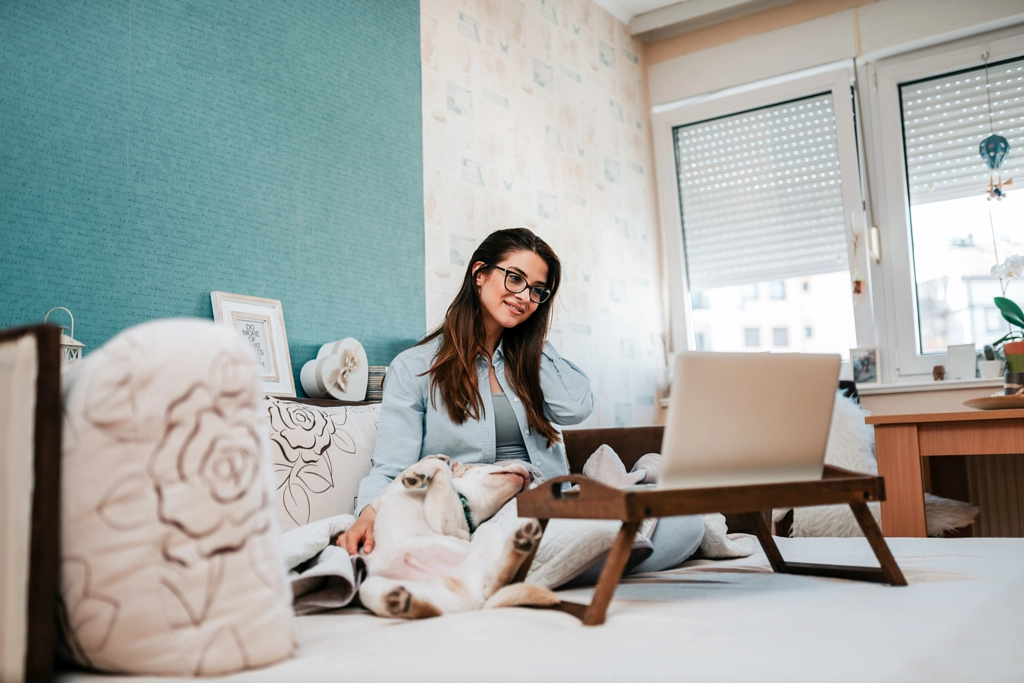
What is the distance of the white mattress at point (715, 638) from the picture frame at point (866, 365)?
234 cm

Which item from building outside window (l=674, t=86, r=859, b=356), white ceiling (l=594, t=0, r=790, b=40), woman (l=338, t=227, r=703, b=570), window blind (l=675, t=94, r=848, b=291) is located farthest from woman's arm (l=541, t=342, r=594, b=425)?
white ceiling (l=594, t=0, r=790, b=40)

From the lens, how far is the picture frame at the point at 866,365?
357 centimetres

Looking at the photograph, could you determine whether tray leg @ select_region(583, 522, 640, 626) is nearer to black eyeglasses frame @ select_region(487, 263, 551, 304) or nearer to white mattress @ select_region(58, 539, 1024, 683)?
white mattress @ select_region(58, 539, 1024, 683)

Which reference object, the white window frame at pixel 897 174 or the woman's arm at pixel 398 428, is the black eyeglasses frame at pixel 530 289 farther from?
the white window frame at pixel 897 174

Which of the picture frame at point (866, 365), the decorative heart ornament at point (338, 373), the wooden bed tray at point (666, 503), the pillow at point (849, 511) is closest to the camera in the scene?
the wooden bed tray at point (666, 503)

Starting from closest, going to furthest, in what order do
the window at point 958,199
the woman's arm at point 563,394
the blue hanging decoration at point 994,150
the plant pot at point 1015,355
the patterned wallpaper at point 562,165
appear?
the woman's arm at point 563,394 → the plant pot at point 1015,355 → the patterned wallpaper at point 562,165 → the blue hanging decoration at point 994,150 → the window at point 958,199

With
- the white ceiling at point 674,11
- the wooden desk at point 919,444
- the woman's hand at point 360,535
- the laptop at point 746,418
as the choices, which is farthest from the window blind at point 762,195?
the woman's hand at point 360,535

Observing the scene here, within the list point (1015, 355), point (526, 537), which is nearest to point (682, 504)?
point (526, 537)

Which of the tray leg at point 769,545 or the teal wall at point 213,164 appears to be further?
the teal wall at point 213,164

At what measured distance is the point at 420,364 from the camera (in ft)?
6.23

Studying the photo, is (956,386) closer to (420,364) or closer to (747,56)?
(747,56)

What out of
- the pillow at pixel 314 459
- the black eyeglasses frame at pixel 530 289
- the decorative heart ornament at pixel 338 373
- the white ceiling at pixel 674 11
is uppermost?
the white ceiling at pixel 674 11

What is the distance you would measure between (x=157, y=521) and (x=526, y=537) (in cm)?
52

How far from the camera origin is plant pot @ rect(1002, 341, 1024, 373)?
8.46 ft
